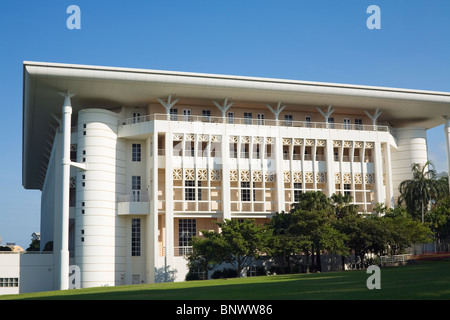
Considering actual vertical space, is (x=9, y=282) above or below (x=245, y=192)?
below

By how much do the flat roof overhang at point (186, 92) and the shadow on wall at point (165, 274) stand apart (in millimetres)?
15139

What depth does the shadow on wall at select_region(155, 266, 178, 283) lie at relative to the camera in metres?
45.1

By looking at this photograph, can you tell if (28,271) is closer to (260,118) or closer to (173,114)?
(173,114)

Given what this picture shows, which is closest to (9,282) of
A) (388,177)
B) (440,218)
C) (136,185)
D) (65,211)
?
(65,211)

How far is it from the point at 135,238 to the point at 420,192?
27.3 metres

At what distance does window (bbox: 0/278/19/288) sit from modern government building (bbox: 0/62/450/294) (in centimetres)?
27

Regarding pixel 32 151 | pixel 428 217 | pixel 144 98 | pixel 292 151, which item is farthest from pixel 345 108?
pixel 32 151

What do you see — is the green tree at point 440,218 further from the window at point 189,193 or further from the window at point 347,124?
the window at point 189,193

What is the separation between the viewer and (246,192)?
50.6m

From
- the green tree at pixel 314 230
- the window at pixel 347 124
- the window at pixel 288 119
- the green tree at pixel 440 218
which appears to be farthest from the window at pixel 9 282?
the green tree at pixel 440 218

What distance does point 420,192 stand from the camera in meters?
52.5

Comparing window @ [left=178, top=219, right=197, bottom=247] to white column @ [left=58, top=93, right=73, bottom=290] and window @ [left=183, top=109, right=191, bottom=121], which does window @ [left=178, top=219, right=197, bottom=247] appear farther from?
white column @ [left=58, top=93, right=73, bottom=290]
